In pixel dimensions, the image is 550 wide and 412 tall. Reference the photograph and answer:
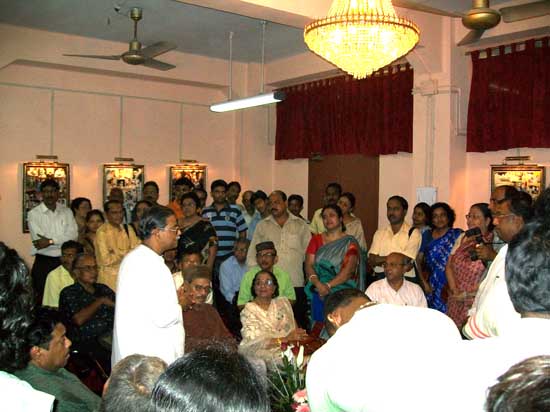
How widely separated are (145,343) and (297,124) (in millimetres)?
7139

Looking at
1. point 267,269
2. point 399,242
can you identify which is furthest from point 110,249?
point 399,242

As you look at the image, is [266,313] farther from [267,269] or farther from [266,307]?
[267,269]

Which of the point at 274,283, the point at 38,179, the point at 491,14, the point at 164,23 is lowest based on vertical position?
the point at 274,283

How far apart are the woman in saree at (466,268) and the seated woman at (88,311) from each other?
267 centimetres

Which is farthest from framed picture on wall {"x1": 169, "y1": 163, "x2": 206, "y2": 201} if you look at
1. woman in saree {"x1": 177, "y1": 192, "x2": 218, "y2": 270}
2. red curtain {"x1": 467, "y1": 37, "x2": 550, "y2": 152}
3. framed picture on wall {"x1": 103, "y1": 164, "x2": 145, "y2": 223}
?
red curtain {"x1": 467, "y1": 37, "x2": 550, "y2": 152}

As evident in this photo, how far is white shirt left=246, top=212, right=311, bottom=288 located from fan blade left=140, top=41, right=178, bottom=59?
2095mm

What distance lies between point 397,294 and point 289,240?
5.37ft

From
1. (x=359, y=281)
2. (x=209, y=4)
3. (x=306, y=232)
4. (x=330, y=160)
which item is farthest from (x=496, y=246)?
(x=330, y=160)

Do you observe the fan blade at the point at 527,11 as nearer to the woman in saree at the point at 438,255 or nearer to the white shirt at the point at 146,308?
the woman in saree at the point at 438,255

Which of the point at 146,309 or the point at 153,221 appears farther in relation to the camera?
the point at 153,221

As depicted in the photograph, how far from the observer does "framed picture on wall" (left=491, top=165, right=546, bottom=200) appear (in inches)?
268

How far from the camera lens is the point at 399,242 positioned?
227 inches

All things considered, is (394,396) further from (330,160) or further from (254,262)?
(330,160)

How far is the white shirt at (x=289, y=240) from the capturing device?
6094 millimetres
